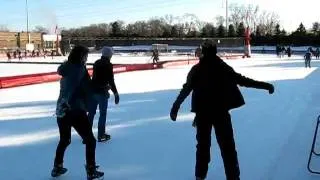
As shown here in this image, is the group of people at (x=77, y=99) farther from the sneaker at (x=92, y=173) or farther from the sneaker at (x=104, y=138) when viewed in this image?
the sneaker at (x=104, y=138)

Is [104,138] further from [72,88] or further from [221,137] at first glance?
[221,137]

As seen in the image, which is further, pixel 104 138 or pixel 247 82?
pixel 104 138

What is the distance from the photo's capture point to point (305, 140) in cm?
857

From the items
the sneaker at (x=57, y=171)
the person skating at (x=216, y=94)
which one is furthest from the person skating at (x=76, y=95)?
the person skating at (x=216, y=94)

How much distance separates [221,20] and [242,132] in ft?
380

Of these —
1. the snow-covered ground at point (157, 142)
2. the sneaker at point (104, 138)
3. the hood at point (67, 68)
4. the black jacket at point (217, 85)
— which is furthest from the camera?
the sneaker at point (104, 138)

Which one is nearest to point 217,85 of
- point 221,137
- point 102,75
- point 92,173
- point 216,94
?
point 216,94

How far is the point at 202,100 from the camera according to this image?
5117 mm

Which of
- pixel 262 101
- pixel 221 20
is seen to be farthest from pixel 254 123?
pixel 221 20

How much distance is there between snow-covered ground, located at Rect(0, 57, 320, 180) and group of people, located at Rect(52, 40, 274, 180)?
2.85ft

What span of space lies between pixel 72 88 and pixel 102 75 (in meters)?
2.25

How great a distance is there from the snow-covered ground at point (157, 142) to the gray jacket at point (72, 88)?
1.06 m

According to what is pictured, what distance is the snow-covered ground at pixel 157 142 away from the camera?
21.6 feet

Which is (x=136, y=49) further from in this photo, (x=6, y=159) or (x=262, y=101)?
(x=6, y=159)
